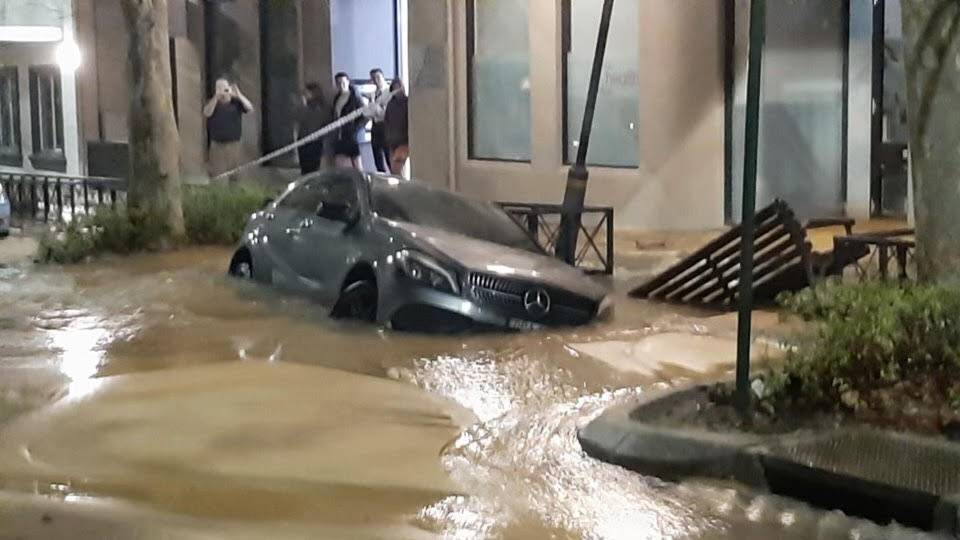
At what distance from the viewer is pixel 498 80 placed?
20828 mm

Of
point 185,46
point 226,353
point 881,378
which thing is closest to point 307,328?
point 226,353

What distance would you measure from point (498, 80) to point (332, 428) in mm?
13059

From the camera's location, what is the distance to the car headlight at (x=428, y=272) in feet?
36.5

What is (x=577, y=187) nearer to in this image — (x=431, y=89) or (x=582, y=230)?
(x=582, y=230)

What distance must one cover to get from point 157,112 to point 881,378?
11820mm

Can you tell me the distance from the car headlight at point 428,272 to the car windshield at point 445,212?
864 mm

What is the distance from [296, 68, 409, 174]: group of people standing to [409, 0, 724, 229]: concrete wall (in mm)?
2157

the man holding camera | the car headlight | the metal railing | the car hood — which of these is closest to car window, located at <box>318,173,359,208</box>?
the car hood

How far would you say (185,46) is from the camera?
27578 mm

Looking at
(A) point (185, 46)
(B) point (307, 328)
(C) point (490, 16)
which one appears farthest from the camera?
(A) point (185, 46)

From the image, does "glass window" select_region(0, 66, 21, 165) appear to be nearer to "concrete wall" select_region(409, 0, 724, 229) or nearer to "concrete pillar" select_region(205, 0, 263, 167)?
"concrete pillar" select_region(205, 0, 263, 167)

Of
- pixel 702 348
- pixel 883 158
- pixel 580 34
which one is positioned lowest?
pixel 702 348

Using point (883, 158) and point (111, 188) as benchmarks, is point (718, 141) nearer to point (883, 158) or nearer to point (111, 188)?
point (883, 158)

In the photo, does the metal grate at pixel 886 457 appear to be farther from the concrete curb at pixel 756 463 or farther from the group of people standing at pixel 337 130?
the group of people standing at pixel 337 130
